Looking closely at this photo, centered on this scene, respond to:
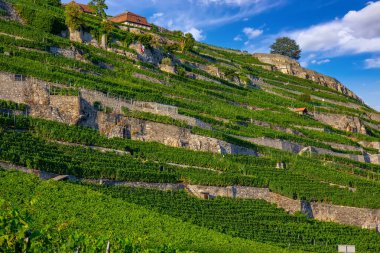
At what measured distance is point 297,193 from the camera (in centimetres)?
3291

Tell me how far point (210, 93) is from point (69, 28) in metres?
18.4

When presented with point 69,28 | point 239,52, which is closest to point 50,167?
point 69,28

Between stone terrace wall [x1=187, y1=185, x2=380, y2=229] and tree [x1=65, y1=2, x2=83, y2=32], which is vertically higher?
tree [x1=65, y1=2, x2=83, y2=32]

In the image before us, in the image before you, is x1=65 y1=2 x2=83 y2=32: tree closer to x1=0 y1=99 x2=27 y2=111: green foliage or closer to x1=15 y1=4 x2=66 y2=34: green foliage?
x1=15 y1=4 x2=66 y2=34: green foliage

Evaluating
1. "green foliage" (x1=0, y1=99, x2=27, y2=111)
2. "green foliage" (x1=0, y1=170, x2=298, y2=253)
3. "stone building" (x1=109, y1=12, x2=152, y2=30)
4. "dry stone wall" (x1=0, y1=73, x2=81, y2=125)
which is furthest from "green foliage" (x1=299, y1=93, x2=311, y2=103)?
"green foliage" (x1=0, y1=170, x2=298, y2=253)

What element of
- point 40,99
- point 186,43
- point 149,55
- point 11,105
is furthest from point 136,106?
point 186,43

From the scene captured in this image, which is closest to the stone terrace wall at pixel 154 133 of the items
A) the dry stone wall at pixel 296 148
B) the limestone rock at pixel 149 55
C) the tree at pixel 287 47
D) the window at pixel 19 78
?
the window at pixel 19 78

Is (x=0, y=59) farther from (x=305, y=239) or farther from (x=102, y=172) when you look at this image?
(x=305, y=239)

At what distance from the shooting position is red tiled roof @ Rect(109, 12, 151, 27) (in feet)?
258

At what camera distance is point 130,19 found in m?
79.1

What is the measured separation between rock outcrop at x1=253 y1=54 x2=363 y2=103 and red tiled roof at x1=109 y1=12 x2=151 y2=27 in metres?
29.3

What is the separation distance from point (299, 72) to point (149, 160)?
69580mm

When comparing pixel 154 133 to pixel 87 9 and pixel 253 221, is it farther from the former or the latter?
pixel 87 9

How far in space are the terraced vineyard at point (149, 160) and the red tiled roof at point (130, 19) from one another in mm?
21076
